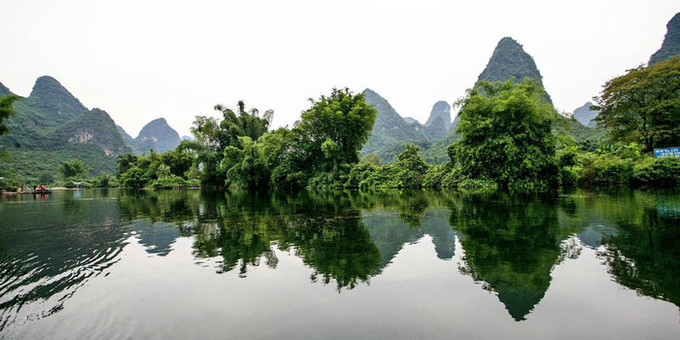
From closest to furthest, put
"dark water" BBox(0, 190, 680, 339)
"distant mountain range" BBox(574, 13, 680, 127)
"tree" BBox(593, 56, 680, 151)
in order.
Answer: "dark water" BBox(0, 190, 680, 339), "tree" BBox(593, 56, 680, 151), "distant mountain range" BBox(574, 13, 680, 127)

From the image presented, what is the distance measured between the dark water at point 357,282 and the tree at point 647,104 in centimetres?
2238

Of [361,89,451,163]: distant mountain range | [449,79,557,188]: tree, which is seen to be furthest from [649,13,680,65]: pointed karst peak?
[361,89,451,163]: distant mountain range

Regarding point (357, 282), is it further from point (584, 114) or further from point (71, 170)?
point (584, 114)

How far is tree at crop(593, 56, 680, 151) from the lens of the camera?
2347cm

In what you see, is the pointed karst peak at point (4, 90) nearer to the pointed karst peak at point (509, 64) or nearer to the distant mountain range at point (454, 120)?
the distant mountain range at point (454, 120)

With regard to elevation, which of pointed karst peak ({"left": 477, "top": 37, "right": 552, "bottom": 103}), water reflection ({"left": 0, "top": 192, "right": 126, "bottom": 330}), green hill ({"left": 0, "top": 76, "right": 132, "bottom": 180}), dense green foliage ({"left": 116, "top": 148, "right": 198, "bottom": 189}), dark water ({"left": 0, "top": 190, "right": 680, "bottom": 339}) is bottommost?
dark water ({"left": 0, "top": 190, "right": 680, "bottom": 339})

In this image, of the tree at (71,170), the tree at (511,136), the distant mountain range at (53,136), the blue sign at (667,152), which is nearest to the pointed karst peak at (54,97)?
the distant mountain range at (53,136)

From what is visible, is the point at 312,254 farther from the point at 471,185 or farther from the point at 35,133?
the point at 35,133

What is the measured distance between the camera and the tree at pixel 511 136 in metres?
21.8

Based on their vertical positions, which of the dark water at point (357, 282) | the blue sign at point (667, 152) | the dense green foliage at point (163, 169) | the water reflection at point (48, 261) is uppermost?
the dense green foliage at point (163, 169)

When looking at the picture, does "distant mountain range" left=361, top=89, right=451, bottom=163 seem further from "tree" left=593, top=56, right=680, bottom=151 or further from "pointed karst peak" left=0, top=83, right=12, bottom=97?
"pointed karst peak" left=0, top=83, right=12, bottom=97

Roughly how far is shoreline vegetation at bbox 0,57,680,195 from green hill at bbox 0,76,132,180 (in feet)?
167

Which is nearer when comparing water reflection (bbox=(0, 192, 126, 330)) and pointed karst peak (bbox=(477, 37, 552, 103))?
water reflection (bbox=(0, 192, 126, 330))

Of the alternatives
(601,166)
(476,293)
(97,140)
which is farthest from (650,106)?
(97,140)
